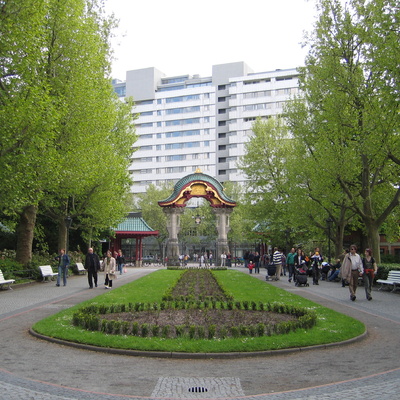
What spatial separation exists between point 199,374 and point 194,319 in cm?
428

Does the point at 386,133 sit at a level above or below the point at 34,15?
below

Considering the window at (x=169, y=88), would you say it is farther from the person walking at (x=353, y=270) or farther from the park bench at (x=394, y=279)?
the person walking at (x=353, y=270)

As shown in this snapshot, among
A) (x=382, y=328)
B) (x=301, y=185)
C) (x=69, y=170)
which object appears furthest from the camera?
(x=301, y=185)

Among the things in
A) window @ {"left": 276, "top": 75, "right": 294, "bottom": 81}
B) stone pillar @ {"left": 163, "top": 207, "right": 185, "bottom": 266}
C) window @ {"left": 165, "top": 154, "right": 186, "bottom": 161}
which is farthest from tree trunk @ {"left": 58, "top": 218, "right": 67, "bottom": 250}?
window @ {"left": 276, "top": 75, "right": 294, "bottom": 81}

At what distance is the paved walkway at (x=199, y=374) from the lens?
20.3ft

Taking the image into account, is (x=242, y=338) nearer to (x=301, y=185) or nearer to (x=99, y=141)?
(x=99, y=141)

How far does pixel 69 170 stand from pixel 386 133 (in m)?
15.2

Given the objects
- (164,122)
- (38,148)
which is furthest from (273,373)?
(164,122)

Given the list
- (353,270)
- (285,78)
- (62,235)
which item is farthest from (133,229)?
(285,78)

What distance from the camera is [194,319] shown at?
11.4m

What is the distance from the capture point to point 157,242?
78.1m

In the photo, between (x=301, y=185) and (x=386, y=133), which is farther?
(x=301, y=185)

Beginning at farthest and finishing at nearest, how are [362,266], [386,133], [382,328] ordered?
[386,133], [362,266], [382,328]

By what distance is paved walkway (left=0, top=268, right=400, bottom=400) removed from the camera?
6.18 metres
